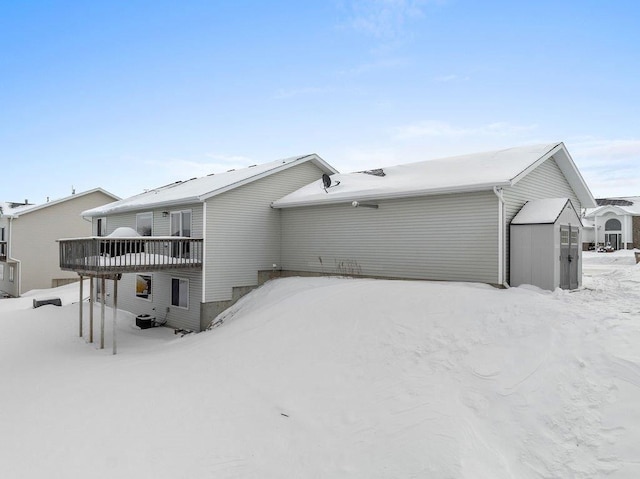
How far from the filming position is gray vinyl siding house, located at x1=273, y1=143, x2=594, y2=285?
11172 mm

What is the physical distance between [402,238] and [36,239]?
2673cm

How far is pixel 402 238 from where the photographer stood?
12.9 m

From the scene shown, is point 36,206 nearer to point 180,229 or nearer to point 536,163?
point 180,229

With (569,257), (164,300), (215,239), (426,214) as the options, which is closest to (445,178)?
(426,214)

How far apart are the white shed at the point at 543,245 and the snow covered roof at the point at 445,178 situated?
51.0 inches

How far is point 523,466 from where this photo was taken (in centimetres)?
499

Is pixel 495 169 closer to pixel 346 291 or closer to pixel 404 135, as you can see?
pixel 346 291

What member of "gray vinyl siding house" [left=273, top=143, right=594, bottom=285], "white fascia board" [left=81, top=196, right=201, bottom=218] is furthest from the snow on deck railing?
"gray vinyl siding house" [left=273, top=143, right=594, bottom=285]

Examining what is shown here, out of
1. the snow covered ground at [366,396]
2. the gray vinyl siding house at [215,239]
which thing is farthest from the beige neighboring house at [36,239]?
the snow covered ground at [366,396]

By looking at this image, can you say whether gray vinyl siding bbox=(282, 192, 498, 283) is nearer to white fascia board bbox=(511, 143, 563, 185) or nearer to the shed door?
white fascia board bbox=(511, 143, 563, 185)

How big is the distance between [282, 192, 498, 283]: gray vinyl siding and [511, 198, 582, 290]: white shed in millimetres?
898

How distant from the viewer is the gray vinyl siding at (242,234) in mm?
14375

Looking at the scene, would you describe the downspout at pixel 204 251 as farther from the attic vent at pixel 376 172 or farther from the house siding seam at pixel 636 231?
the house siding seam at pixel 636 231

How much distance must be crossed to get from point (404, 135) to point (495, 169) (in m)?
9.32
